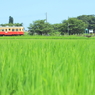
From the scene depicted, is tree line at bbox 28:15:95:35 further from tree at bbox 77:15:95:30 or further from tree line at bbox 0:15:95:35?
tree at bbox 77:15:95:30

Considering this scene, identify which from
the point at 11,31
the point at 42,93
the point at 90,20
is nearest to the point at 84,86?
the point at 42,93

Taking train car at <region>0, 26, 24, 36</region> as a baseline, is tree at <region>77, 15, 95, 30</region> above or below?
above

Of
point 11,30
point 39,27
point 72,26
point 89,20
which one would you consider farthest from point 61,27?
point 89,20

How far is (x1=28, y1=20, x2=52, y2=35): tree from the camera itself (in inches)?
2510

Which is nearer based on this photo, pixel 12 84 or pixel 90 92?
pixel 90 92

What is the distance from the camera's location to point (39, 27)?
6431 centimetres

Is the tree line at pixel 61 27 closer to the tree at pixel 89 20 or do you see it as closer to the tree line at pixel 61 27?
the tree line at pixel 61 27

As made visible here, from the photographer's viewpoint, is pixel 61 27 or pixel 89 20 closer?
pixel 61 27

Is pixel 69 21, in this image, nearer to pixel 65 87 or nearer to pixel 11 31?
pixel 11 31

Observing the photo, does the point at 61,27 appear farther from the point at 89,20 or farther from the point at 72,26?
the point at 89,20

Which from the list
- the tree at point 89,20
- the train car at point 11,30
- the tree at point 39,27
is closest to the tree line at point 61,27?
the tree at point 39,27

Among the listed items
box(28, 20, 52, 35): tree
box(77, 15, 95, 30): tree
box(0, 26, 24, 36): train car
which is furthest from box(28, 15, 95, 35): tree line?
box(77, 15, 95, 30): tree

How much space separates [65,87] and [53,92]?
0.09 metres

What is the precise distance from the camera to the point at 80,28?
236ft
